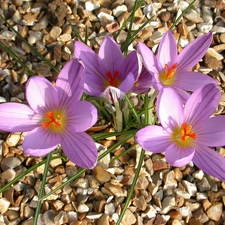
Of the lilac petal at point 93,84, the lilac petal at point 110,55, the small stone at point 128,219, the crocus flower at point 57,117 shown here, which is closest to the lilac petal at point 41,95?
the crocus flower at point 57,117

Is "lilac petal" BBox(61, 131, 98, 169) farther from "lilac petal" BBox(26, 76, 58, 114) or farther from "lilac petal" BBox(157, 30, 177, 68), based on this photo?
"lilac petal" BBox(157, 30, 177, 68)

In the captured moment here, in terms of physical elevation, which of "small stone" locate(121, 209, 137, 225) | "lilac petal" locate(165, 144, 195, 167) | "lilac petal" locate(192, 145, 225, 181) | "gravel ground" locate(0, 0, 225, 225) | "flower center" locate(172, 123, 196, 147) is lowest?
"small stone" locate(121, 209, 137, 225)

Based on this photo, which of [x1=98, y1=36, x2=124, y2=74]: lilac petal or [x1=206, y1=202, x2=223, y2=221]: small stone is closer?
[x1=98, y1=36, x2=124, y2=74]: lilac petal

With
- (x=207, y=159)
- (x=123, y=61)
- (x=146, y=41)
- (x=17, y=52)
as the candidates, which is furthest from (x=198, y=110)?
(x=17, y=52)

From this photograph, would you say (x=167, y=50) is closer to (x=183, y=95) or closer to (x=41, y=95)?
(x=183, y=95)

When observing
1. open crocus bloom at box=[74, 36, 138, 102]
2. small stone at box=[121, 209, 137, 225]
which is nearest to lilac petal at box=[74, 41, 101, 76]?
open crocus bloom at box=[74, 36, 138, 102]

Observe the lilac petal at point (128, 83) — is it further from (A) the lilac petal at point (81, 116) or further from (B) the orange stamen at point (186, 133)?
(B) the orange stamen at point (186, 133)

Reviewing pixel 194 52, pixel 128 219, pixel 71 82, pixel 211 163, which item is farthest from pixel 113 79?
pixel 128 219
